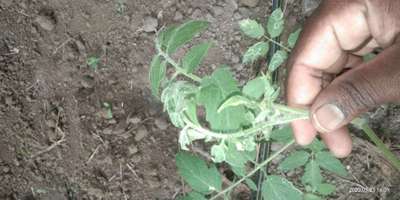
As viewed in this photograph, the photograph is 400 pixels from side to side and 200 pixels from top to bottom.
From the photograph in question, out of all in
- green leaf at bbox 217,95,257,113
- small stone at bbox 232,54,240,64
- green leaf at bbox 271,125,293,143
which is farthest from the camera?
small stone at bbox 232,54,240,64

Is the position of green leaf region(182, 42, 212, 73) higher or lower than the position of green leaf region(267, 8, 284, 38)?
higher

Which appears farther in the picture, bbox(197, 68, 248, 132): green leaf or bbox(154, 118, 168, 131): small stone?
bbox(154, 118, 168, 131): small stone

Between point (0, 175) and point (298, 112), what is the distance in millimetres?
1523

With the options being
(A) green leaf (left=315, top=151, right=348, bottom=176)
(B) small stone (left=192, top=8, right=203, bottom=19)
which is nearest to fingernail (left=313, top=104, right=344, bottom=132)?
(A) green leaf (left=315, top=151, right=348, bottom=176)

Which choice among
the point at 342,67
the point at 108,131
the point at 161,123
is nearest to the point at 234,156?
the point at 342,67

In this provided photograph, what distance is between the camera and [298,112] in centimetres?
157

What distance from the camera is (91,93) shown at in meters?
2.53

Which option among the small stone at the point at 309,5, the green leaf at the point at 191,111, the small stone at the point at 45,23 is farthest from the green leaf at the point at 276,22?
the small stone at the point at 45,23

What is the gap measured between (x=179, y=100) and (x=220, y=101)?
11 cm

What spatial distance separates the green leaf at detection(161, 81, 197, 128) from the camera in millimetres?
1360

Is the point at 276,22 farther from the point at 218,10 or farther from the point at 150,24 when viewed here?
the point at 150,24
